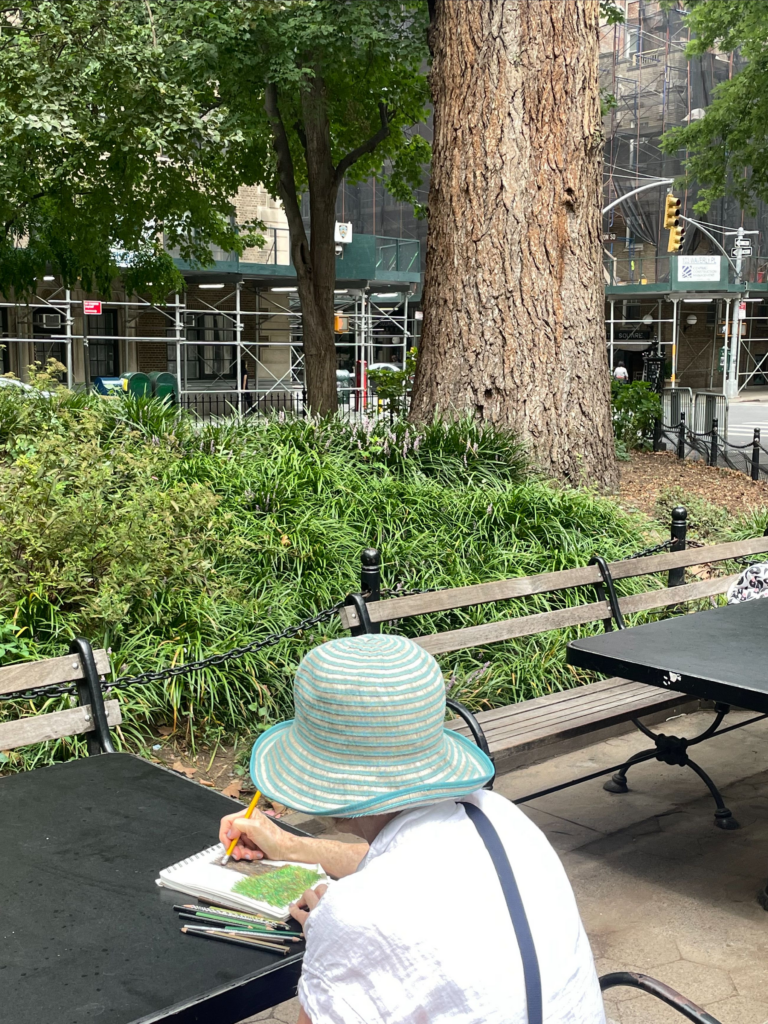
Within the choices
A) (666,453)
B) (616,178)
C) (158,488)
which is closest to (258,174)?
(666,453)

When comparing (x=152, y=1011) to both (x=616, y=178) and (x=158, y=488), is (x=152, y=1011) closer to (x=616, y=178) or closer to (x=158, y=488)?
(x=158, y=488)

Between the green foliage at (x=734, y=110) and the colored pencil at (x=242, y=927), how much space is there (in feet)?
62.2

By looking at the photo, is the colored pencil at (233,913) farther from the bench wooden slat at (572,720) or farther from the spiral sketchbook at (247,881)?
the bench wooden slat at (572,720)

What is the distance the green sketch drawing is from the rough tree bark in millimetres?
12343

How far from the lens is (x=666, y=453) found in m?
14.1

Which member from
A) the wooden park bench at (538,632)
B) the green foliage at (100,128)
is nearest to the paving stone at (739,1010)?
the wooden park bench at (538,632)

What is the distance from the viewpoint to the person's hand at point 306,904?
6.63 ft

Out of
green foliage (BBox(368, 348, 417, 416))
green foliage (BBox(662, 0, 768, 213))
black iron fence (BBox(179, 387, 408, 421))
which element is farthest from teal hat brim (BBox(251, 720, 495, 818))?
black iron fence (BBox(179, 387, 408, 421))

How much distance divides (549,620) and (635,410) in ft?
35.1

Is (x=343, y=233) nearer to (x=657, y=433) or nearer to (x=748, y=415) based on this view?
(x=657, y=433)

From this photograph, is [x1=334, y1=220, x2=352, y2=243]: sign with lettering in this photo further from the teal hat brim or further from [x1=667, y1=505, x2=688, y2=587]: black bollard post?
the teal hat brim

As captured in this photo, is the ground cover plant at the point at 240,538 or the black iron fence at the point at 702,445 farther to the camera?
the black iron fence at the point at 702,445

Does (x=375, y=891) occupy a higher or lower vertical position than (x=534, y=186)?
lower

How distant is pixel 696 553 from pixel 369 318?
88.4 feet
